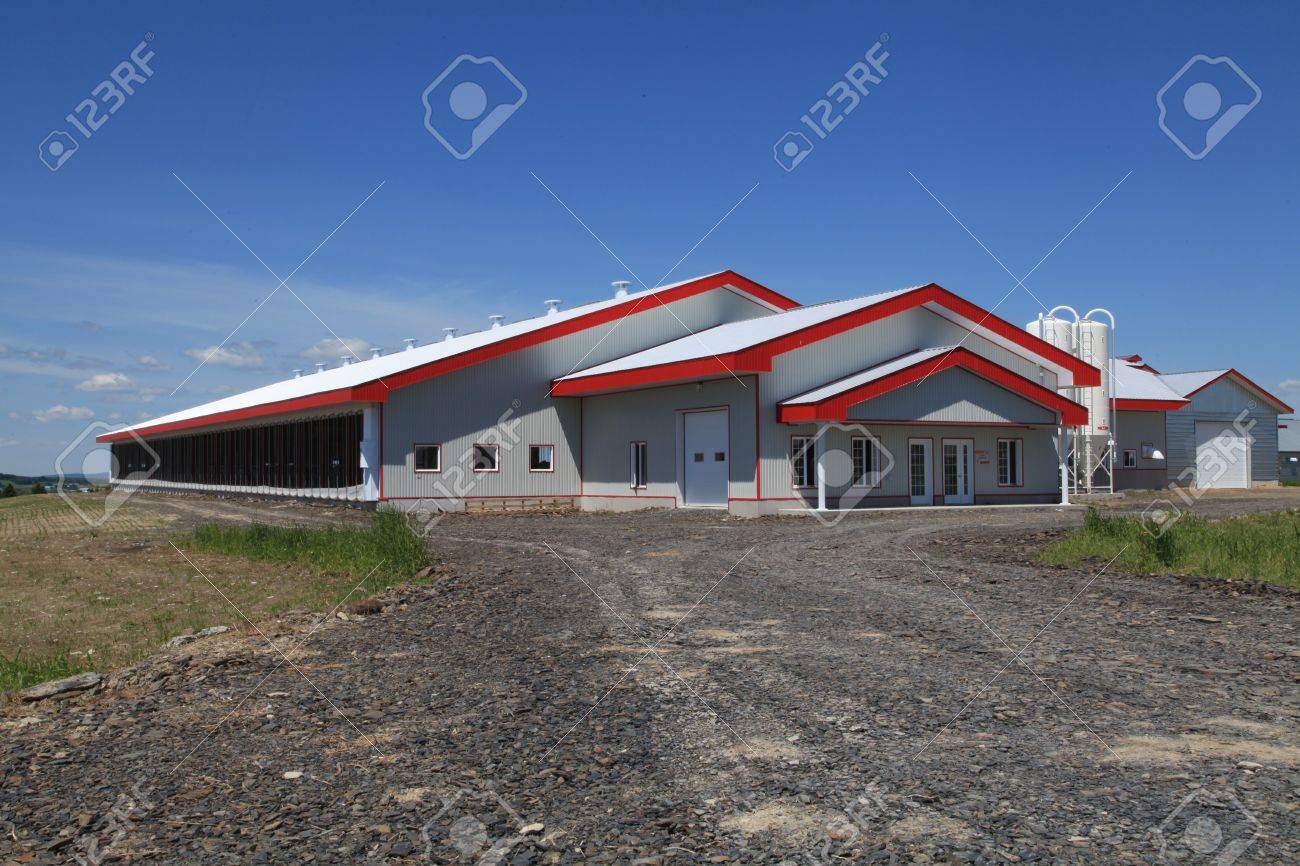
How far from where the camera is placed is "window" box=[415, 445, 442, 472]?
2623cm

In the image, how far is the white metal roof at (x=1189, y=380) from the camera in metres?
38.8

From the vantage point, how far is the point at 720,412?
24312 millimetres

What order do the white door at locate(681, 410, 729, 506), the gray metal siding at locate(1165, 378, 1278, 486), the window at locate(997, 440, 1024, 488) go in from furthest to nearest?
the gray metal siding at locate(1165, 378, 1278, 486) → the window at locate(997, 440, 1024, 488) → the white door at locate(681, 410, 729, 506)

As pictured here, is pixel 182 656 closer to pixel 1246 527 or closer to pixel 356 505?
pixel 1246 527

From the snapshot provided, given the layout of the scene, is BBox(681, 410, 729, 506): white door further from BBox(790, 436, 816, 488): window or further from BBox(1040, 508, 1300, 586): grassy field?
BBox(1040, 508, 1300, 586): grassy field

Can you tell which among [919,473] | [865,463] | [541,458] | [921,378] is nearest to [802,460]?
[865,463]

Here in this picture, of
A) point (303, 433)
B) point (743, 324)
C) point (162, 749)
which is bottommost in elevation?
point (162, 749)

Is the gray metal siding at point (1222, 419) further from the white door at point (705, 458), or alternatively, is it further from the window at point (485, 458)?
the window at point (485, 458)

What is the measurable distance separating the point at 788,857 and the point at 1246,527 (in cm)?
1395

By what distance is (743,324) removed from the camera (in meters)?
29.2

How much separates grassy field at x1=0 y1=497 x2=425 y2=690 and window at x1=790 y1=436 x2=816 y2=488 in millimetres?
10855

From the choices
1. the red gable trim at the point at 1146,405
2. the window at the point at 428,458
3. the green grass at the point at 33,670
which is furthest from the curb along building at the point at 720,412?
the green grass at the point at 33,670

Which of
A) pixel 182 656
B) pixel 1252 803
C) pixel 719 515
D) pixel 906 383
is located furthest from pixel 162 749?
pixel 906 383

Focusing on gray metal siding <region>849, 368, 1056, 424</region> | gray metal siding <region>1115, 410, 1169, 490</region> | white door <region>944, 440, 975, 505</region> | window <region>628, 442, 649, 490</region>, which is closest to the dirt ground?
→ gray metal siding <region>849, 368, 1056, 424</region>
